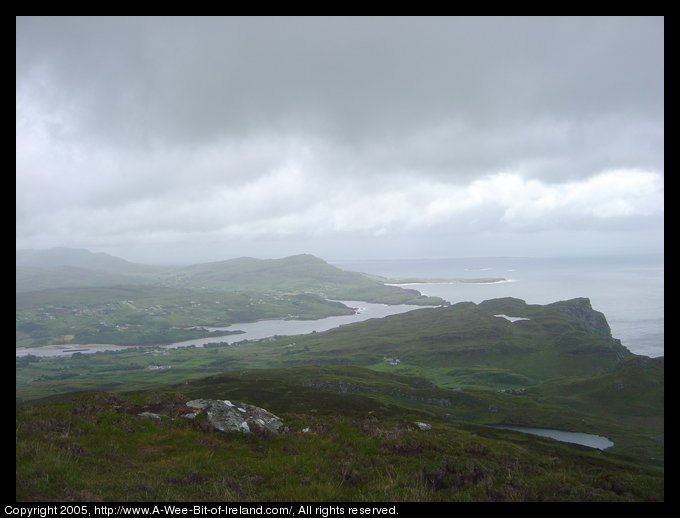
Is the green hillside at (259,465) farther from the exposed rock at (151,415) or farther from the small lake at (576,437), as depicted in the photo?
the small lake at (576,437)

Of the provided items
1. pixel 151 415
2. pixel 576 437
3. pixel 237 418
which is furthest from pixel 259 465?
pixel 576 437

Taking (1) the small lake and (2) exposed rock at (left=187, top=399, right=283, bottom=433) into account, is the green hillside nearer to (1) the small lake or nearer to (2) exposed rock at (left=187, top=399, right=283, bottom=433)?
(2) exposed rock at (left=187, top=399, right=283, bottom=433)

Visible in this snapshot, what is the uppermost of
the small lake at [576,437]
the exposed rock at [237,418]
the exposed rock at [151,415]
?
the exposed rock at [151,415]

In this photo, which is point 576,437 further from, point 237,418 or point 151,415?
point 151,415

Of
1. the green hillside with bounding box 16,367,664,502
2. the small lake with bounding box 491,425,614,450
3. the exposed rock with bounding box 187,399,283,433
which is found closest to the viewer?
the green hillside with bounding box 16,367,664,502

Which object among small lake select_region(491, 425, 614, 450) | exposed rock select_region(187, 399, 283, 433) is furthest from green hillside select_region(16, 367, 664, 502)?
small lake select_region(491, 425, 614, 450)

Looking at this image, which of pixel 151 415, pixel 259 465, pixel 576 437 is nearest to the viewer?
pixel 259 465

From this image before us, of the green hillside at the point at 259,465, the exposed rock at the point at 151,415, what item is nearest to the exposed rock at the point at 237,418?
the green hillside at the point at 259,465
